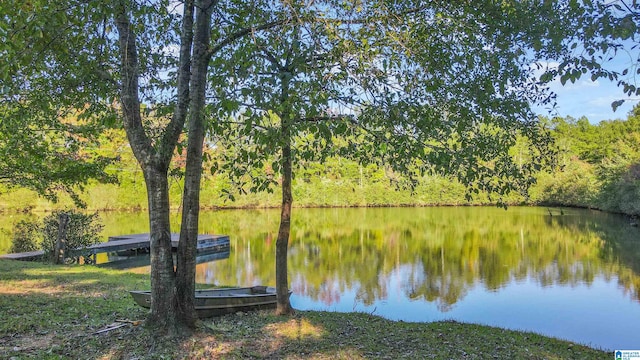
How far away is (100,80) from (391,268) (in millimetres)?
11187

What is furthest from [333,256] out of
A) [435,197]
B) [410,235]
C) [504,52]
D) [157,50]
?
[435,197]

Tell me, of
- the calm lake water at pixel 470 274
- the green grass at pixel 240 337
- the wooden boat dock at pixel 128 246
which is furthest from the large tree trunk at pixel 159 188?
the wooden boat dock at pixel 128 246

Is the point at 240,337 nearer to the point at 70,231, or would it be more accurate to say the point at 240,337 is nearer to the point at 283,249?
the point at 283,249

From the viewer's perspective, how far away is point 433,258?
16469mm

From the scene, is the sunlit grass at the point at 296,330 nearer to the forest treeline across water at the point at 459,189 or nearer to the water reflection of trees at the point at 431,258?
the water reflection of trees at the point at 431,258

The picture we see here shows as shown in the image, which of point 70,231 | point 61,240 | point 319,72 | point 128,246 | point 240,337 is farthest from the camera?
point 128,246

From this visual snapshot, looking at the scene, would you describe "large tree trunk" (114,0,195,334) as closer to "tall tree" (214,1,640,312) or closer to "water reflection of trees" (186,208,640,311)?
"tall tree" (214,1,640,312)

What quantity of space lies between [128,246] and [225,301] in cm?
1194

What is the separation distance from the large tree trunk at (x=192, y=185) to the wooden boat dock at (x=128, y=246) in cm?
952

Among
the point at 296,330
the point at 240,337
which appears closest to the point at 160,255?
the point at 240,337

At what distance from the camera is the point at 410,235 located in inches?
929

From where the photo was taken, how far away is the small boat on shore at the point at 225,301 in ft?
19.5

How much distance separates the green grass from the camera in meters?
4.49

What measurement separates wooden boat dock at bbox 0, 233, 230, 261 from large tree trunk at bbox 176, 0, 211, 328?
9.52 metres
